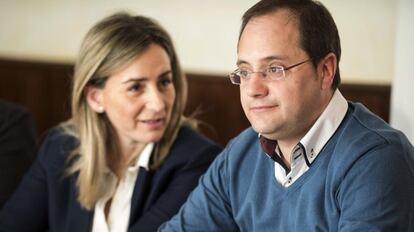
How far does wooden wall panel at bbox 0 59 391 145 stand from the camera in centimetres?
230

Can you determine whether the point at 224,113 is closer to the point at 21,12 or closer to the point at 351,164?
the point at 21,12

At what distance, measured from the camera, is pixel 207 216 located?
158cm

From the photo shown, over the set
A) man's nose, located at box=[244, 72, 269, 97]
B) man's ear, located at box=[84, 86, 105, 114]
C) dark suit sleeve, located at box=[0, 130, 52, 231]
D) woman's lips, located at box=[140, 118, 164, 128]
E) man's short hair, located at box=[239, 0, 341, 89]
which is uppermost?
man's short hair, located at box=[239, 0, 341, 89]

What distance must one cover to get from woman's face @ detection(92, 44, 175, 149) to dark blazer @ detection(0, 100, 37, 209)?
1.62 feet

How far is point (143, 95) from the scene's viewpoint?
191 cm

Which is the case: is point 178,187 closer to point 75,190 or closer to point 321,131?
point 75,190

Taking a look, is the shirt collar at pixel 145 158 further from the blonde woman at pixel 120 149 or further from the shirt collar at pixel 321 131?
the shirt collar at pixel 321 131

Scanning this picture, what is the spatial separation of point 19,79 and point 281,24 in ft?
6.61

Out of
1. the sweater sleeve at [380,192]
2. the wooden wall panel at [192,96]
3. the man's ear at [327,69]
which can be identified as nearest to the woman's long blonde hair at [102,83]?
the wooden wall panel at [192,96]

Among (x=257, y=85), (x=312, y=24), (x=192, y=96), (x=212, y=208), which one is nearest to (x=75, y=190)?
(x=212, y=208)

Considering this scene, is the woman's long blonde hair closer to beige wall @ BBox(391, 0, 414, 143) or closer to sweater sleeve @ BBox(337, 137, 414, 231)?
beige wall @ BBox(391, 0, 414, 143)

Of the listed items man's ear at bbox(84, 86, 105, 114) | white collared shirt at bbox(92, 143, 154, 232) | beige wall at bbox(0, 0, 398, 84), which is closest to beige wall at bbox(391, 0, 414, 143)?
beige wall at bbox(0, 0, 398, 84)

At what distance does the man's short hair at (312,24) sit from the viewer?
4.36ft

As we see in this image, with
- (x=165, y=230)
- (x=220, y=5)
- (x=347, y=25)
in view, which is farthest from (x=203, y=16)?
(x=165, y=230)
